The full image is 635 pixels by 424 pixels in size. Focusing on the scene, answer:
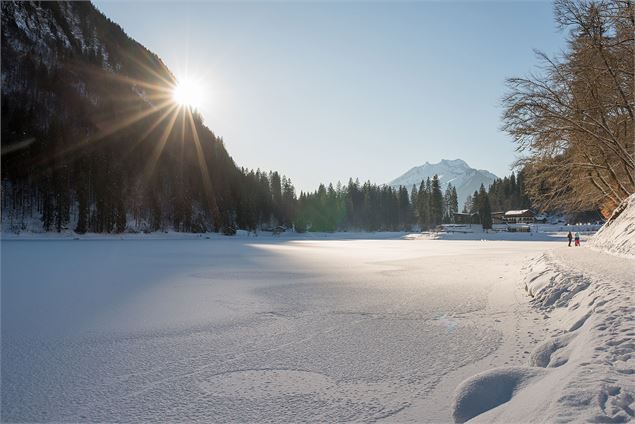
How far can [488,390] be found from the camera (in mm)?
3611

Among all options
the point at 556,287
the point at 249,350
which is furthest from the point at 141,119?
the point at 556,287

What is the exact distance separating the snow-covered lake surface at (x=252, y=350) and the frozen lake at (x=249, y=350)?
23 mm

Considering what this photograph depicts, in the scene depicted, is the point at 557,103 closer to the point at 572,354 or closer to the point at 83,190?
the point at 572,354

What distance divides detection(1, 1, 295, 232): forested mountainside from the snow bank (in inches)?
2809

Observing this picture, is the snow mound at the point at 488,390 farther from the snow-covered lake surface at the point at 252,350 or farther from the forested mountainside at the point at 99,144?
the forested mountainside at the point at 99,144

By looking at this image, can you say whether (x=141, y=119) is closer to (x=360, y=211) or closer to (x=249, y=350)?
(x=360, y=211)

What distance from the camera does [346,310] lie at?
822 centimetres

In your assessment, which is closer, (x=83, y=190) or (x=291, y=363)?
(x=291, y=363)

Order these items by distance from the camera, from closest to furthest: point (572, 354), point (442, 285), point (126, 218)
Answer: point (572, 354)
point (442, 285)
point (126, 218)

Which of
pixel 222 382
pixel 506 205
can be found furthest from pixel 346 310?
pixel 506 205

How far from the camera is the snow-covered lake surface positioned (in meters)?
3.73

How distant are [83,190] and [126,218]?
9.62m

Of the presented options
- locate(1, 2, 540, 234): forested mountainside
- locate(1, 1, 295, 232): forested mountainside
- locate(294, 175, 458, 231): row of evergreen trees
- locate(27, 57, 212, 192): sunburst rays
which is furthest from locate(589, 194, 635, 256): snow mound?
locate(294, 175, 458, 231): row of evergreen trees

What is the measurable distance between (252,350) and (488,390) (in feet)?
10.7
